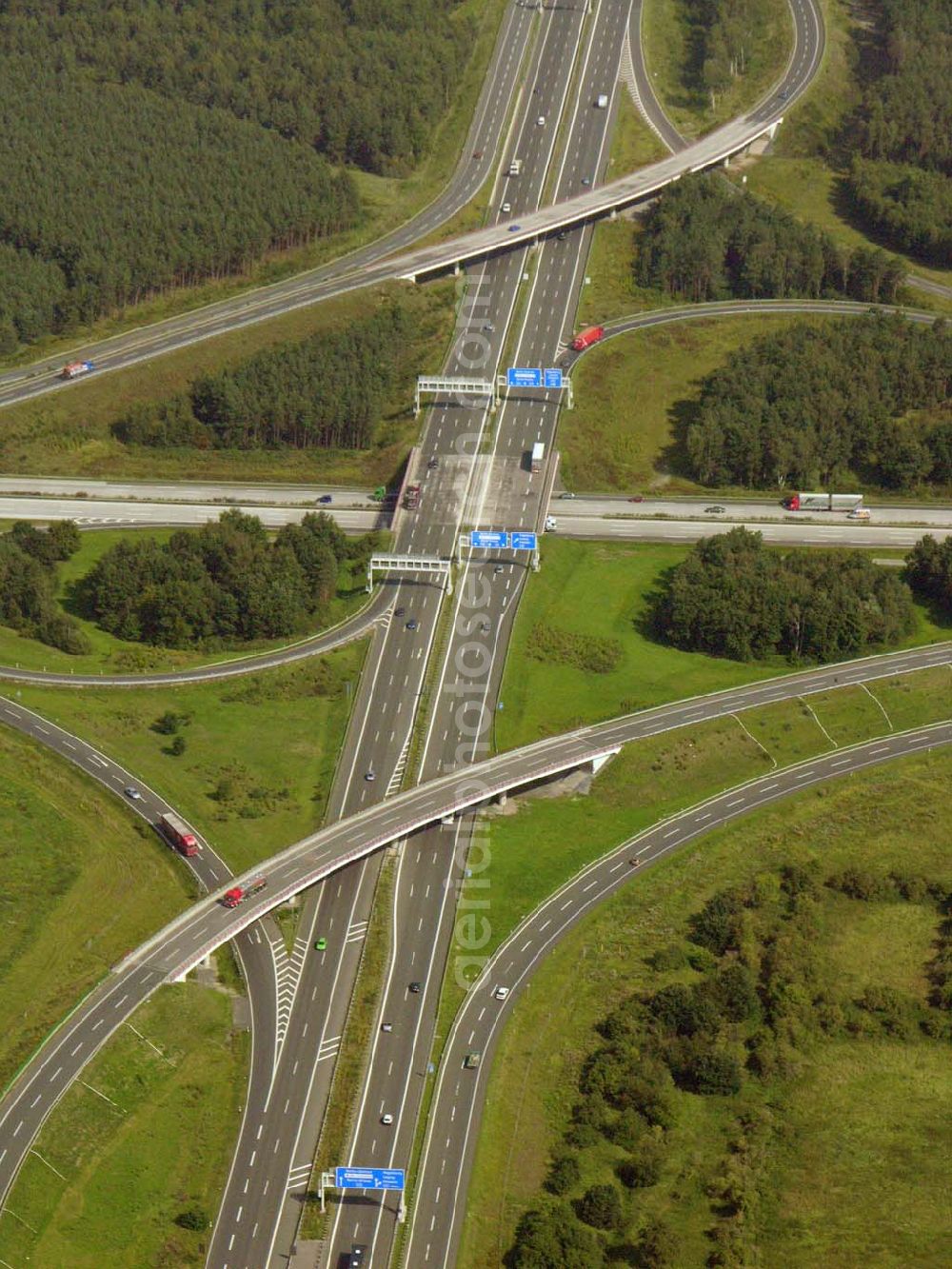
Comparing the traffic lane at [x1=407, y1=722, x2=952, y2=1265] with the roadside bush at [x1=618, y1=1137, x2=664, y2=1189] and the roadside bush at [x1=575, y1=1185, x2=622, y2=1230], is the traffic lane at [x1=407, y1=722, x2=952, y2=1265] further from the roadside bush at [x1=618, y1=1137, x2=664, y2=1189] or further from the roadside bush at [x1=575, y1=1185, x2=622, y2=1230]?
the roadside bush at [x1=618, y1=1137, x2=664, y2=1189]

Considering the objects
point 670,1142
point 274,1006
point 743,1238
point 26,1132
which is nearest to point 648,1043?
A: point 670,1142

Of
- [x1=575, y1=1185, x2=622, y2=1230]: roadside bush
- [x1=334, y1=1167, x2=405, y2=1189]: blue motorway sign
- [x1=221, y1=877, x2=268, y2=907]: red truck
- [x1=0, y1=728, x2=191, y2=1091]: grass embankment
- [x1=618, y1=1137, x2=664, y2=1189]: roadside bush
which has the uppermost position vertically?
[x1=221, y1=877, x2=268, y2=907]: red truck

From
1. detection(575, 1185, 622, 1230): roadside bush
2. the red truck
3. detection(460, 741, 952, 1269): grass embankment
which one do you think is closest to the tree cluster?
detection(575, 1185, 622, 1230): roadside bush

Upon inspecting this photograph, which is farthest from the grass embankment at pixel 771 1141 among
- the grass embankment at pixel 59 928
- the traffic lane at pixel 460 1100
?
the grass embankment at pixel 59 928

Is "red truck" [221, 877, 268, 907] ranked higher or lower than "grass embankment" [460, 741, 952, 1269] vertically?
higher

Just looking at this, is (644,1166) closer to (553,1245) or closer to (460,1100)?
(553,1245)

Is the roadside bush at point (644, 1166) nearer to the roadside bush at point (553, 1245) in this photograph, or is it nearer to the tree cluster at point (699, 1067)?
the tree cluster at point (699, 1067)
